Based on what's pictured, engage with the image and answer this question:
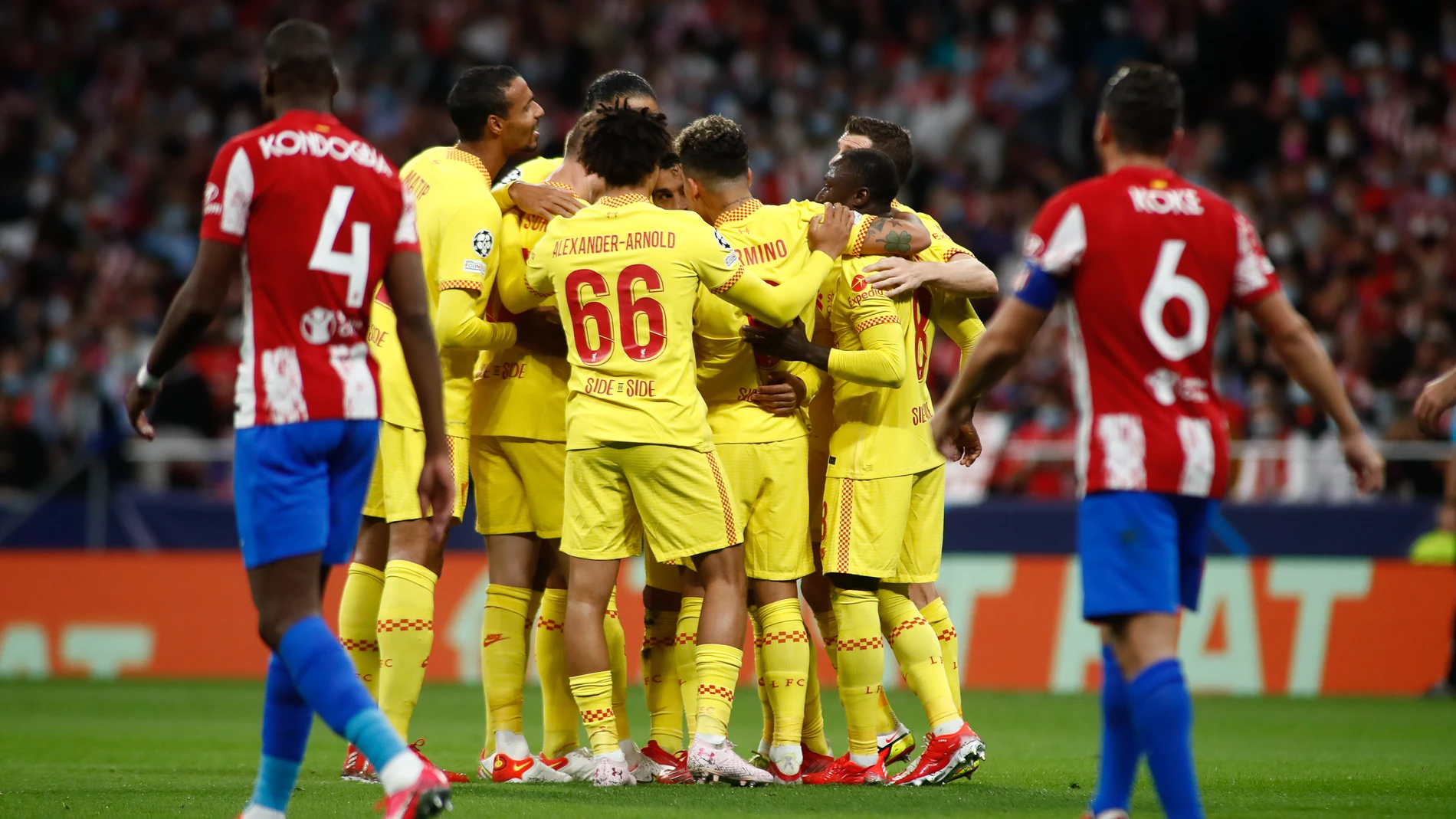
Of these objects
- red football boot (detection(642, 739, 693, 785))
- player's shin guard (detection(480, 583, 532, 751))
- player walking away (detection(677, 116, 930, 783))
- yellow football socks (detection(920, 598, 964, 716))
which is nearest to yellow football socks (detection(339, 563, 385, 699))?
player's shin guard (detection(480, 583, 532, 751))

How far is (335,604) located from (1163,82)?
9692 mm

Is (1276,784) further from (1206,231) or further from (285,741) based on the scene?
(285,741)

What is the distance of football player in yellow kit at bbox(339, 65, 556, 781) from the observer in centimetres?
648

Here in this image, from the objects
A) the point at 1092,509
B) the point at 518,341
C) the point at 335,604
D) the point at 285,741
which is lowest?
the point at 335,604

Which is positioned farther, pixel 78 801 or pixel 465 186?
pixel 465 186

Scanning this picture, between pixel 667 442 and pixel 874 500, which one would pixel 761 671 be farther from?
pixel 667 442

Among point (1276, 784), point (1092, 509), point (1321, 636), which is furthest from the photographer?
point (1321, 636)

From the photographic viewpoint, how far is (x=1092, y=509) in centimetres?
450

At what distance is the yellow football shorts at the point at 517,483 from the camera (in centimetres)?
678

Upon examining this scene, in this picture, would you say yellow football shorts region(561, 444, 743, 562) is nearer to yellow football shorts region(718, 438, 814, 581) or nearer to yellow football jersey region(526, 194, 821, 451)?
yellow football jersey region(526, 194, 821, 451)

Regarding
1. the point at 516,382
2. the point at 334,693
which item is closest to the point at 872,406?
the point at 516,382

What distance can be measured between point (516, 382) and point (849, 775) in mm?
2107

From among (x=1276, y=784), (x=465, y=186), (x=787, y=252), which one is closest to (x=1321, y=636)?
(x=1276, y=784)

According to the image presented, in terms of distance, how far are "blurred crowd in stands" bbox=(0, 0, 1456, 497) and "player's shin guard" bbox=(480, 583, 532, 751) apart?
28.5 ft
